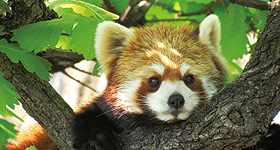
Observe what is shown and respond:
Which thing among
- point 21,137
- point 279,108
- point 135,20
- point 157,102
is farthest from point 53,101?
point 135,20

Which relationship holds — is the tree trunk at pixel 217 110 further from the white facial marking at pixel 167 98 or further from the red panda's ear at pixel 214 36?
the red panda's ear at pixel 214 36

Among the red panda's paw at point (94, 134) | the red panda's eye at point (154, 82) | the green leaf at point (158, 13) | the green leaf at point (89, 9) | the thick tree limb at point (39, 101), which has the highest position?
the green leaf at point (89, 9)

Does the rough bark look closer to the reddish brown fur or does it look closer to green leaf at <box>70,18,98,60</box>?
the reddish brown fur

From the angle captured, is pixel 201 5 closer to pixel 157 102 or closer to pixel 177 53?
pixel 177 53

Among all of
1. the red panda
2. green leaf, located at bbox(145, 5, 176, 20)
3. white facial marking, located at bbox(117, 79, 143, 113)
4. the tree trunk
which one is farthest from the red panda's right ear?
green leaf, located at bbox(145, 5, 176, 20)

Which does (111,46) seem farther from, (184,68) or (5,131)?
(5,131)

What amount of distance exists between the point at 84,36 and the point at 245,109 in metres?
1.40

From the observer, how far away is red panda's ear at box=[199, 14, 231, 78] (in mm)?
2600

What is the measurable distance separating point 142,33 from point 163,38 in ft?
0.70

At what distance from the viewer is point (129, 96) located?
239 cm

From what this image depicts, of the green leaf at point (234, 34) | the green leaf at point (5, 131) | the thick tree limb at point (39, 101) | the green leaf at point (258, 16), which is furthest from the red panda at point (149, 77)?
the green leaf at point (258, 16)

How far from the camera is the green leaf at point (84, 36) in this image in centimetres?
226

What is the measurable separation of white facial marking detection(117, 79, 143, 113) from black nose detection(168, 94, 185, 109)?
364 millimetres

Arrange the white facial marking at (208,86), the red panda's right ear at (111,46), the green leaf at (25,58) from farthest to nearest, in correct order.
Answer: the red panda's right ear at (111,46) < the white facial marking at (208,86) < the green leaf at (25,58)
